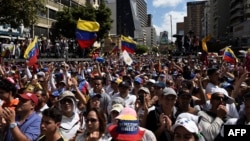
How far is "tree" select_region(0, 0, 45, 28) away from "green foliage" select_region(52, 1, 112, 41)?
22334mm

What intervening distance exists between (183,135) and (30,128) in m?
1.79

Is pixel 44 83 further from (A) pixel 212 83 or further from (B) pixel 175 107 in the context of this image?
(B) pixel 175 107

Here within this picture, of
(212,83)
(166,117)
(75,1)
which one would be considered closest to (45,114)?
(166,117)

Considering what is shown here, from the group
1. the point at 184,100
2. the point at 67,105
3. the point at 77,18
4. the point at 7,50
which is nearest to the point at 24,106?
the point at 67,105

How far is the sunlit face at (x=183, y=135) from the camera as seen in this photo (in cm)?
386

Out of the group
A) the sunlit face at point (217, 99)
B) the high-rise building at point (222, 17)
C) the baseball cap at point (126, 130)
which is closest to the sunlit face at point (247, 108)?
the sunlit face at point (217, 99)

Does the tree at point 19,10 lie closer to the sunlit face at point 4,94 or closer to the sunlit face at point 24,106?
the sunlit face at point 4,94

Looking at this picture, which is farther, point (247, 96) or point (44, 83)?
point (44, 83)

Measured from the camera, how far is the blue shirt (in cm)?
464

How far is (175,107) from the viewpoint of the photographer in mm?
5641

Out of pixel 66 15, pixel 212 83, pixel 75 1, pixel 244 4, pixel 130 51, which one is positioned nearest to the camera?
pixel 212 83

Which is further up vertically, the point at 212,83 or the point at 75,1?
the point at 75,1

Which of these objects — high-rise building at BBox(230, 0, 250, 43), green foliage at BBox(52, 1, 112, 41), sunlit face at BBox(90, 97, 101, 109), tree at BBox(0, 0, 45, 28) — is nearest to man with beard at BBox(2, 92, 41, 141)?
sunlit face at BBox(90, 97, 101, 109)

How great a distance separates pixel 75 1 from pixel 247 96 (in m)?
64.2
